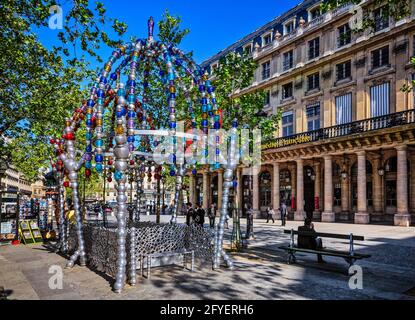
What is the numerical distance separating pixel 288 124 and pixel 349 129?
24.0 ft

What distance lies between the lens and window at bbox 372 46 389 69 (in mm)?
25141

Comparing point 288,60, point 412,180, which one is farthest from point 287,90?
point 412,180

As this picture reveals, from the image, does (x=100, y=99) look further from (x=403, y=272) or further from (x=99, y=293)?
(x=403, y=272)

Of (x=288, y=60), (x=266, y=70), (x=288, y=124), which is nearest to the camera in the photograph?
(x=288, y=124)

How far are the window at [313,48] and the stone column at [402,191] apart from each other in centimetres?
1217

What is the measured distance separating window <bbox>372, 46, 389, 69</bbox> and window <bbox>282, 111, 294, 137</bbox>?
8758mm

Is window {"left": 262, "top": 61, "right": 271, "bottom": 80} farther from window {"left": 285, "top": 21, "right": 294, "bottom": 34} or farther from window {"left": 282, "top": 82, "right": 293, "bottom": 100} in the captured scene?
window {"left": 285, "top": 21, "right": 294, "bottom": 34}

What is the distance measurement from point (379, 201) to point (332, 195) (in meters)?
3.47

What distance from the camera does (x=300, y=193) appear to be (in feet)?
97.2

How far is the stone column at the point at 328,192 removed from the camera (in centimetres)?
2689

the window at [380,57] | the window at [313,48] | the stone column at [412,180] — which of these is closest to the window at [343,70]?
the window at [380,57]

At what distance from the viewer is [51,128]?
58.8 feet

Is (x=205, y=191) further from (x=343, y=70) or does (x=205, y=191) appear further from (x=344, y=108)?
(x=343, y=70)
